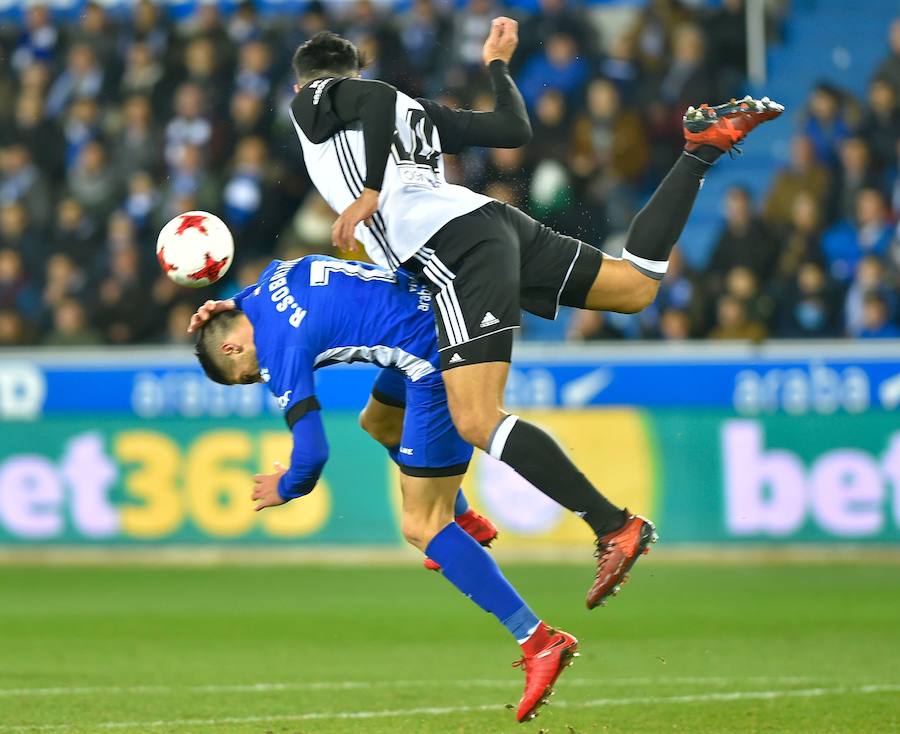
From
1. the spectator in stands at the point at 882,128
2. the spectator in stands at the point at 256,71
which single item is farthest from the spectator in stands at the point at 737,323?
the spectator in stands at the point at 256,71

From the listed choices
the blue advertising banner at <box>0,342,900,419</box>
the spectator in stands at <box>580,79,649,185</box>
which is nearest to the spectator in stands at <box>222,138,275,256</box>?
the blue advertising banner at <box>0,342,900,419</box>

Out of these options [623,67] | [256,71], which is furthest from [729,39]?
[256,71]

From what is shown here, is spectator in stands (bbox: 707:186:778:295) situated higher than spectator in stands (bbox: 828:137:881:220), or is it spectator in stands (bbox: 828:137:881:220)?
spectator in stands (bbox: 828:137:881:220)

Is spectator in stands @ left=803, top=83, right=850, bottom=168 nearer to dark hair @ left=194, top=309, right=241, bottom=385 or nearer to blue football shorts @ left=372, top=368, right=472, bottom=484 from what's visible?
blue football shorts @ left=372, top=368, right=472, bottom=484

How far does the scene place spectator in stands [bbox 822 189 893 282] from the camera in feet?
46.5

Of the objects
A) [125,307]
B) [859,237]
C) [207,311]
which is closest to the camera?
[207,311]

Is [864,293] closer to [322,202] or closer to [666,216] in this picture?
[322,202]

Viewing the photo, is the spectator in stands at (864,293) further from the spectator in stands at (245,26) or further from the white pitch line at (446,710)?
the white pitch line at (446,710)

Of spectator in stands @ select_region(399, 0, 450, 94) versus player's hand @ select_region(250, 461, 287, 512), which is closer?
player's hand @ select_region(250, 461, 287, 512)

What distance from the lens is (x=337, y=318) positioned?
21.8 feet

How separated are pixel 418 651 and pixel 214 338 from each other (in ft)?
10.9

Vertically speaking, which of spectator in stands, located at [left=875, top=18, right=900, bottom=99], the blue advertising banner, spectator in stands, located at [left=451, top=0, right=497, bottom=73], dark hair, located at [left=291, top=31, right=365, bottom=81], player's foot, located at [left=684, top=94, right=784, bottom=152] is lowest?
the blue advertising banner

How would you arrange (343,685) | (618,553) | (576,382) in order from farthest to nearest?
(576,382) → (343,685) → (618,553)

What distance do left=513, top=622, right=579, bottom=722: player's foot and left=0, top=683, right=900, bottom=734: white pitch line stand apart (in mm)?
843
